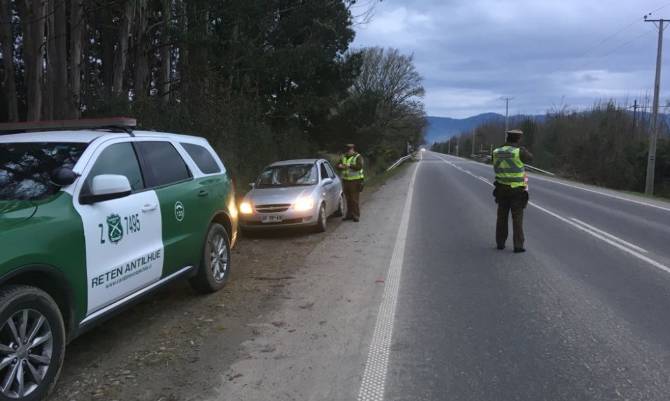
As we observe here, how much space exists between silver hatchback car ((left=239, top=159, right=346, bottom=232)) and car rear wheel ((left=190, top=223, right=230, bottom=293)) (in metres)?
3.79

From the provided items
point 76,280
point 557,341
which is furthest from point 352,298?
point 76,280

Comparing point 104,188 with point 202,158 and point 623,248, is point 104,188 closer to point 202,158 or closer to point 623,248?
point 202,158

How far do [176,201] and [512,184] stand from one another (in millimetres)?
5461

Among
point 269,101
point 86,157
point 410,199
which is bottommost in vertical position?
point 410,199

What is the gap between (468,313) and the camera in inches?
216

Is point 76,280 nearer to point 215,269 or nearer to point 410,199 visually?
point 215,269

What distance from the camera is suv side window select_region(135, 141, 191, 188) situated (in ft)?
16.8

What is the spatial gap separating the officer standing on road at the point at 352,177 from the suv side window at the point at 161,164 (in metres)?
6.91

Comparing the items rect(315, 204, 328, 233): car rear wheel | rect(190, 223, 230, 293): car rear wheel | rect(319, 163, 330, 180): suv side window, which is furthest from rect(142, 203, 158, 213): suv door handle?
rect(319, 163, 330, 180): suv side window

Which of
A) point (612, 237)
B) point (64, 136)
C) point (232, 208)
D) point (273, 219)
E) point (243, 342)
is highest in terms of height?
point (64, 136)

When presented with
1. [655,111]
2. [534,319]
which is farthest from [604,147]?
[534,319]

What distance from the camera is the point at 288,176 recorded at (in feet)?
39.1

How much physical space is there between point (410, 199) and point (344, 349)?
13918 millimetres

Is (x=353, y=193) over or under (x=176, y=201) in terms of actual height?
under
